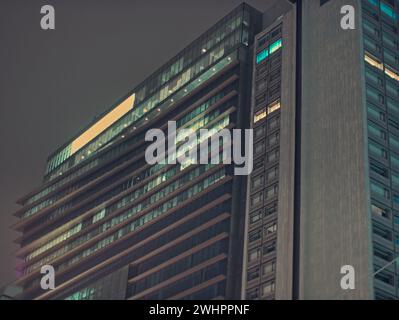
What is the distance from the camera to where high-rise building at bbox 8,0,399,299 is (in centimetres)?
11444

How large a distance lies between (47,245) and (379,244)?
Result: 363 feet

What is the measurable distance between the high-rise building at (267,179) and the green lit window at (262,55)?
251mm

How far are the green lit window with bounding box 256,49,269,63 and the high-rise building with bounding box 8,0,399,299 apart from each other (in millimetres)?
251

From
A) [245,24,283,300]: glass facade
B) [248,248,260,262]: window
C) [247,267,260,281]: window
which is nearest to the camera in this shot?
[245,24,283,300]: glass facade

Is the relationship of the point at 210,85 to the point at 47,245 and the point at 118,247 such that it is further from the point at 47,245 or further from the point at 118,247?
the point at 47,245

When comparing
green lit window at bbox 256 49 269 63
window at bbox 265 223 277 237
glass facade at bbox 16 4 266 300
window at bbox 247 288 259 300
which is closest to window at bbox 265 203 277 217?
window at bbox 265 223 277 237

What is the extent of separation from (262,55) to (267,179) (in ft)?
102

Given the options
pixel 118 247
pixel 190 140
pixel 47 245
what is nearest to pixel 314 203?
pixel 190 140

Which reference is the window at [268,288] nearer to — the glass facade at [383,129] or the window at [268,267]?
the window at [268,267]

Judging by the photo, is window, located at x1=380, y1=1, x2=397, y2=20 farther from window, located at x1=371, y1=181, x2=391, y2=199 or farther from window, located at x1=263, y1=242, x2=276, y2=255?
window, located at x1=263, y1=242, x2=276, y2=255

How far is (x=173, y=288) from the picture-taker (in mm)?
136250

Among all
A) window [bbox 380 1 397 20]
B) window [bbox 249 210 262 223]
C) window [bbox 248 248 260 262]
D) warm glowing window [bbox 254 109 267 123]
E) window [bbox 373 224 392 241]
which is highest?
window [bbox 380 1 397 20]

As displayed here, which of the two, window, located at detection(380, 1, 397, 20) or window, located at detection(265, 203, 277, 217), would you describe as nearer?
window, located at detection(265, 203, 277, 217)

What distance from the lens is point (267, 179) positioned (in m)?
130
